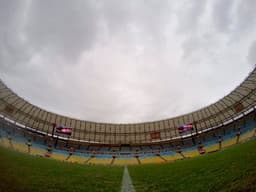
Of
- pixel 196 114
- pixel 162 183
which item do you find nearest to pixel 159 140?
pixel 196 114

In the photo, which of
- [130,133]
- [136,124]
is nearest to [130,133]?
[130,133]

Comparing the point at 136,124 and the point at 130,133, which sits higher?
the point at 136,124

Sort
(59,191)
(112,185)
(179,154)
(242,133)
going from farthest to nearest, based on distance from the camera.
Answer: (179,154) → (242,133) → (112,185) → (59,191)

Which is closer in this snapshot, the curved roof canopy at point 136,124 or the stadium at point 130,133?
the stadium at point 130,133

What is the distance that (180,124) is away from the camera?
2335 inches

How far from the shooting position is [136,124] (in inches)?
2398

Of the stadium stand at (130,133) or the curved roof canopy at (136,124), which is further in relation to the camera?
the curved roof canopy at (136,124)

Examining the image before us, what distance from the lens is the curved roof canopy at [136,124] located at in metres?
49.7

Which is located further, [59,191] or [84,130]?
[84,130]

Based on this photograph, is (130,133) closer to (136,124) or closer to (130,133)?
(130,133)

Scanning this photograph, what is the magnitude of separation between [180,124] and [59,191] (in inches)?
1813

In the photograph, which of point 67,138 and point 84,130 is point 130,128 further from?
point 67,138

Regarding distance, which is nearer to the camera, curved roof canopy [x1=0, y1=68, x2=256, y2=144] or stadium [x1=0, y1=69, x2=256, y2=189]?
stadium [x1=0, y1=69, x2=256, y2=189]

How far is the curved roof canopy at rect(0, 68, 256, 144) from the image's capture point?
49.7 metres
